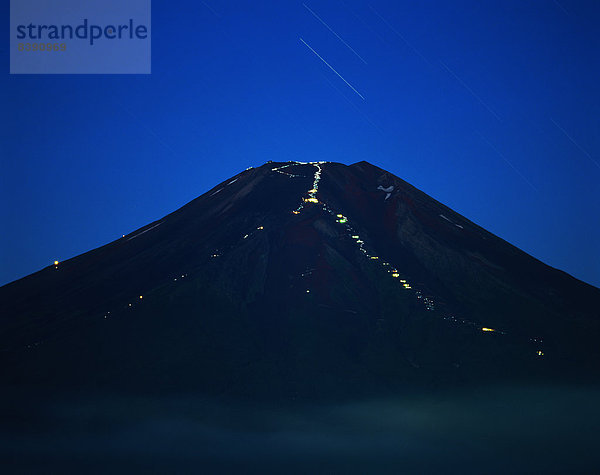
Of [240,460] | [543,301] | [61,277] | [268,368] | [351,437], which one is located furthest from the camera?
[61,277]

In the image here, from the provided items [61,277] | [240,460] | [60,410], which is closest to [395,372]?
[240,460]

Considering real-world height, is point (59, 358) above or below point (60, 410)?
above

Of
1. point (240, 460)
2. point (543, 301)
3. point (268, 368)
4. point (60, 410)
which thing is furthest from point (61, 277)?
point (543, 301)

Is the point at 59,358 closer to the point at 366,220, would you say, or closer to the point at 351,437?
the point at 351,437

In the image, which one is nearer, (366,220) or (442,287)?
(442,287)

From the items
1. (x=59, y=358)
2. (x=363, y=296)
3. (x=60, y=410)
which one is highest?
Answer: (x=363, y=296)

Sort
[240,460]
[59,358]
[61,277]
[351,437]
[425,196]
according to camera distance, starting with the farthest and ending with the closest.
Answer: [425,196] < [61,277] < [59,358] < [351,437] < [240,460]
